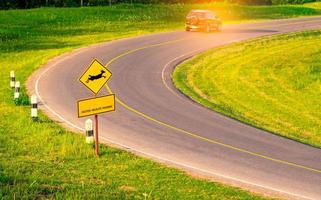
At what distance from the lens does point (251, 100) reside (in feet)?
92.1

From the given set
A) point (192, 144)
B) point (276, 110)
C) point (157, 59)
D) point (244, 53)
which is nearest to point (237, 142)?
point (192, 144)

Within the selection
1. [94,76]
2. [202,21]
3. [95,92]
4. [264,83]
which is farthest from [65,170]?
[202,21]

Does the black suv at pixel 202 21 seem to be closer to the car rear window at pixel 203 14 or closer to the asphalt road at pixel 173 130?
the car rear window at pixel 203 14

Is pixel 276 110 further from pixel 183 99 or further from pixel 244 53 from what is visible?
pixel 244 53

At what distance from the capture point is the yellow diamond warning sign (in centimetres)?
1627

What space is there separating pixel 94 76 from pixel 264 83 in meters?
17.3

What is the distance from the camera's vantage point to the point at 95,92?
16.4 meters

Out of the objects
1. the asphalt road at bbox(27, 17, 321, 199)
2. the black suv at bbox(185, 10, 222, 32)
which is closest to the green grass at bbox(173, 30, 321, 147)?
the asphalt road at bbox(27, 17, 321, 199)

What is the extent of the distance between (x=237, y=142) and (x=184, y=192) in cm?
561

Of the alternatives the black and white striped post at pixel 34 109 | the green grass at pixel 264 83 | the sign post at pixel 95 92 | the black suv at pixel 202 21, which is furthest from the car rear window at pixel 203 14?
the sign post at pixel 95 92

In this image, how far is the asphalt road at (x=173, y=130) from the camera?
15.9 metres

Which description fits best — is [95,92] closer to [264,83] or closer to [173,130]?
[173,130]

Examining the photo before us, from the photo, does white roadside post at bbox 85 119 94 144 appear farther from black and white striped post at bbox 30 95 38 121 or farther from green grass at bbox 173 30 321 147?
green grass at bbox 173 30 321 147

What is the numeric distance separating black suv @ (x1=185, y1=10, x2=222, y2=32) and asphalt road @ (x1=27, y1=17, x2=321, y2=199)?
11.0m
